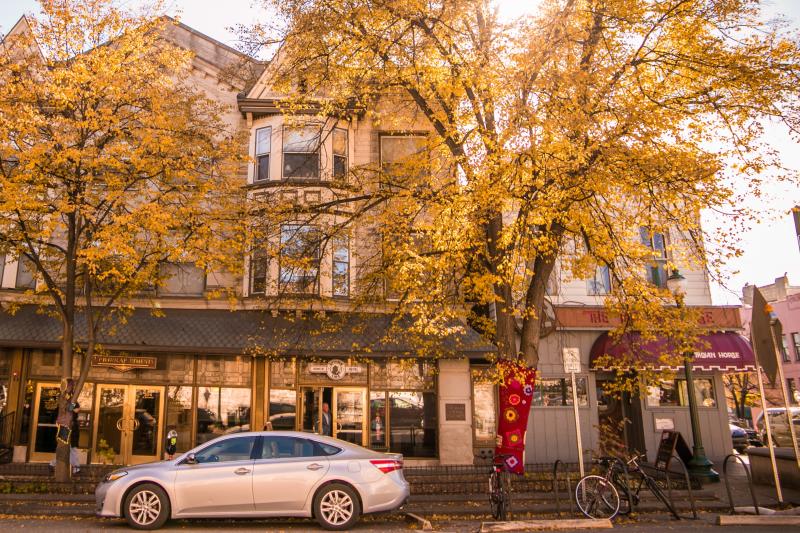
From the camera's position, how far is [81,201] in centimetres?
1234

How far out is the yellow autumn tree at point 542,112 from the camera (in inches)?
394

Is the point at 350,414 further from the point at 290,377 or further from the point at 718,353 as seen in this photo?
the point at 718,353

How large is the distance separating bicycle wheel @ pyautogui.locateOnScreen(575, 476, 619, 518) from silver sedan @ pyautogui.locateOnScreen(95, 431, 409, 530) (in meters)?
2.91

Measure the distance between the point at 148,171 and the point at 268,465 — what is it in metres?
6.76

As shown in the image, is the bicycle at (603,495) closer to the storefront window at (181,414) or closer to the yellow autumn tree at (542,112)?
the yellow autumn tree at (542,112)

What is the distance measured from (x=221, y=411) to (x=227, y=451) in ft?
27.3

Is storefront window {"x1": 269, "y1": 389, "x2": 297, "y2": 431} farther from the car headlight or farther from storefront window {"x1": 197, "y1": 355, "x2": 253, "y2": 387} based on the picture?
the car headlight

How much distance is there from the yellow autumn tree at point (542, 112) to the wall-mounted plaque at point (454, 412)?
5.94 metres

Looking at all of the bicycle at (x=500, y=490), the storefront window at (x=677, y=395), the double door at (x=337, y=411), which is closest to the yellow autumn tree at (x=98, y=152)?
the double door at (x=337, y=411)

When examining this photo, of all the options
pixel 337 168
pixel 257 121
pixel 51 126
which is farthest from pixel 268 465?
pixel 257 121

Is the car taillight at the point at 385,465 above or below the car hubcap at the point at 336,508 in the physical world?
above

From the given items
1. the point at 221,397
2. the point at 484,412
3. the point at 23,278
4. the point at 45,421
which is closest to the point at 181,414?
the point at 221,397

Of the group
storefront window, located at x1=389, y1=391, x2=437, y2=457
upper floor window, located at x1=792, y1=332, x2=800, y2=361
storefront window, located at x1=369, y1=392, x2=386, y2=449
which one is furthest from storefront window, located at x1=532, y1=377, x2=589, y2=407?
upper floor window, located at x1=792, y1=332, x2=800, y2=361

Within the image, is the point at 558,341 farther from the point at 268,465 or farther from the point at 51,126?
the point at 51,126
